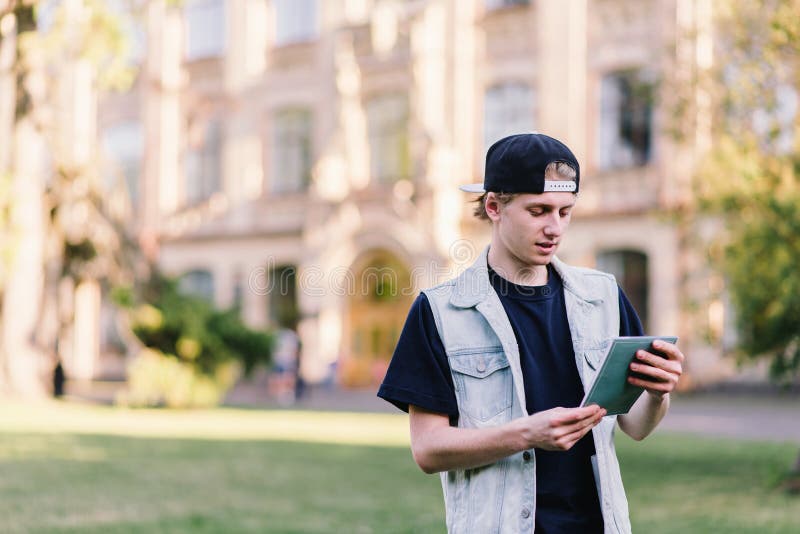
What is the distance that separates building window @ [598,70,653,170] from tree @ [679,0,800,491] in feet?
45.8

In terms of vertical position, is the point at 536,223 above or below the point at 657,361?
above

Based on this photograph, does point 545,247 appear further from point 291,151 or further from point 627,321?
point 291,151

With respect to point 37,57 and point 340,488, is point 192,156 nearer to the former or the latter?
point 37,57

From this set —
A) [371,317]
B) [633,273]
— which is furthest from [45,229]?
[633,273]

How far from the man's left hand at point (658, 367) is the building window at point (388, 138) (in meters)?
28.0

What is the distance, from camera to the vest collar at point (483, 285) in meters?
3.16

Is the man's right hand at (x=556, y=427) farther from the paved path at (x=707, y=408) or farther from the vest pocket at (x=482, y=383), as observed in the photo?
A: the paved path at (x=707, y=408)

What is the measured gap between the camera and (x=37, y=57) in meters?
19.2

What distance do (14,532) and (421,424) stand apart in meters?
5.67

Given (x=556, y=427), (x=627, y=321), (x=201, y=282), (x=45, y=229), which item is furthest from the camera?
(x=201, y=282)

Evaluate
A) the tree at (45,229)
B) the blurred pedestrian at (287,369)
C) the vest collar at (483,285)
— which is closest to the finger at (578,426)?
the vest collar at (483,285)

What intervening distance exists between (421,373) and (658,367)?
639mm

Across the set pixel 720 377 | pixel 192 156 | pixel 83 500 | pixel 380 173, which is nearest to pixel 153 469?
pixel 83 500

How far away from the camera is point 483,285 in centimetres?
319
